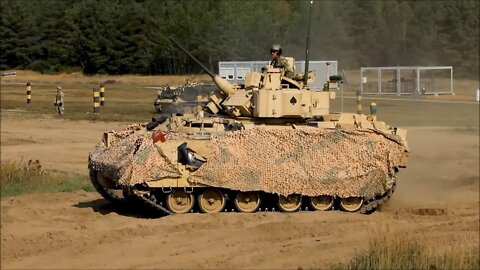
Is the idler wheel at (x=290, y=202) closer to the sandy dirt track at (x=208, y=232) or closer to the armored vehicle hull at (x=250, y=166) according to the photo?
the armored vehicle hull at (x=250, y=166)

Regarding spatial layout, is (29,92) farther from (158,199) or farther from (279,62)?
(158,199)

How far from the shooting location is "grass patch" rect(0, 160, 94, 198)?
17.9 metres

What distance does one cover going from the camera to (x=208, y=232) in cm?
1300

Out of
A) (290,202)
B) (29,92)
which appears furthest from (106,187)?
(29,92)

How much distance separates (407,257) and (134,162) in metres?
5.17

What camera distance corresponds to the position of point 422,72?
42406 mm

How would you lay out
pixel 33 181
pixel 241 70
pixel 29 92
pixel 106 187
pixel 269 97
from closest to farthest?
pixel 106 187
pixel 269 97
pixel 241 70
pixel 33 181
pixel 29 92

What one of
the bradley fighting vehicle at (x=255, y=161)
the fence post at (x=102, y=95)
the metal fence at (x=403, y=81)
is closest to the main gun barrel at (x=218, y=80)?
the bradley fighting vehicle at (x=255, y=161)

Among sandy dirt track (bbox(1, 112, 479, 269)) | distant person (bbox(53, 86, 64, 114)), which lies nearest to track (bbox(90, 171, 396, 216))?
sandy dirt track (bbox(1, 112, 479, 269))

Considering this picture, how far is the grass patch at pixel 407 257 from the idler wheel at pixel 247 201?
4321mm

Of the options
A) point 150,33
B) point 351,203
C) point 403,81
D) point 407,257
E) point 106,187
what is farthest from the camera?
point 403,81

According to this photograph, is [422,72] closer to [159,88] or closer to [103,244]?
[159,88]

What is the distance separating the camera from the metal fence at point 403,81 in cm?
3600

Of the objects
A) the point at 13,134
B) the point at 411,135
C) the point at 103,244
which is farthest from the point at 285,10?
the point at 103,244
